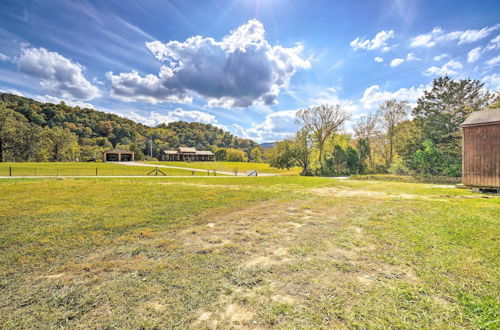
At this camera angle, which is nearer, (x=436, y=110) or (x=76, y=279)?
(x=76, y=279)

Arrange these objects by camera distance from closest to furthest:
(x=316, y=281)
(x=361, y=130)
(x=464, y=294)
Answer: (x=464, y=294), (x=316, y=281), (x=361, y=130)

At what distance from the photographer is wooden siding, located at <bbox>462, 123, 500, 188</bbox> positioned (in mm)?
11398

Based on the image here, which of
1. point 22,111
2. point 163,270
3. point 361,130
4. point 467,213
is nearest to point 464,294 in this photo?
point 163,270

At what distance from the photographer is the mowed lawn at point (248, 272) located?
2121mm

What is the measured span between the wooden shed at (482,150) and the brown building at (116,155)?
61864 mm

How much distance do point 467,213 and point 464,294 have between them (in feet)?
17.4

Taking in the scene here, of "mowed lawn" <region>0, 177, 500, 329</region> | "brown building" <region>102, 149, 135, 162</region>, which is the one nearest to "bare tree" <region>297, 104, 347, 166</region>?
"mowed lawn" <region>0, 177, 500, 329</region>

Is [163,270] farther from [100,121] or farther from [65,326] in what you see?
[100,121]

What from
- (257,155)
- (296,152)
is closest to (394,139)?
(296,152)

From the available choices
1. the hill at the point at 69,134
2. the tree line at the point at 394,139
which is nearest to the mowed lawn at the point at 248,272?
the tree line at the point at 394,139

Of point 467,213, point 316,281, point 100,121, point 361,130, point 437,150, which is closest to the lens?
point 316,281

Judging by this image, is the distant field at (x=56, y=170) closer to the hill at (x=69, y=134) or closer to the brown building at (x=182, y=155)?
the hill at (x=69, y=134)

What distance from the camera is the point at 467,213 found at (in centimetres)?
609

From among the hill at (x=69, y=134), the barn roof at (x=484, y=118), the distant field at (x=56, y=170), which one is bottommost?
the distant field at (x=56, y=170)
